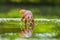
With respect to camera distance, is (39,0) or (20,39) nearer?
(20,39)

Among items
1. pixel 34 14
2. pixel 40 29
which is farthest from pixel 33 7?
pixel 40 29

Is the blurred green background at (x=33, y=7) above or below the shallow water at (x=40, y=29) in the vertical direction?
above

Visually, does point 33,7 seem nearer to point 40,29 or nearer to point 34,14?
point 34,14

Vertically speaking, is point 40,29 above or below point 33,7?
below

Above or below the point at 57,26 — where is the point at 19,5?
above

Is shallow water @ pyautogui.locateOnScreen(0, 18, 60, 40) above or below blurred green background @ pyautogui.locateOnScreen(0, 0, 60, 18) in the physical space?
below

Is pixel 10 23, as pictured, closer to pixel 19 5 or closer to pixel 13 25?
pixel 13 25

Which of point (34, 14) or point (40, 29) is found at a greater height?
point (34, 14)

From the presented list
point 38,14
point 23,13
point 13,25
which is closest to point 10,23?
point 13,25
